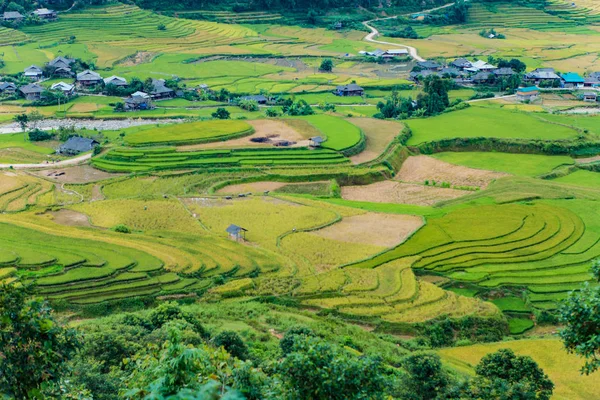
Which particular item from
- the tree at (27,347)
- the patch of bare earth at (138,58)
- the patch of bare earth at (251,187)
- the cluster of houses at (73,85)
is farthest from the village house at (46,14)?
the tree at (27,347)

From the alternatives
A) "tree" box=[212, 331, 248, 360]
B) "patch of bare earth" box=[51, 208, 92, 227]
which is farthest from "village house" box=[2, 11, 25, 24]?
"tree" box=[212, 331, 248, 360]

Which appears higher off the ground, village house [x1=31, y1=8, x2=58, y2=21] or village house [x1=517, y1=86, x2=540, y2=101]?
village house [x1=31, y1=8, x2=58, y2=21]

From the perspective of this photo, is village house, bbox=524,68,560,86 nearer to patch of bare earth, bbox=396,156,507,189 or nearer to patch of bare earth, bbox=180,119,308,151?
patch of bare earth, bbox=396,156,507,189

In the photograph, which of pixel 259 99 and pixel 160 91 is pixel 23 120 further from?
pixel 259 99

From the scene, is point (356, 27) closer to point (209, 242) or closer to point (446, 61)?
point (446, 61)

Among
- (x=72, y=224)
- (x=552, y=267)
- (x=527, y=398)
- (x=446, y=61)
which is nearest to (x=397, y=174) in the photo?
(x=552, y=267)
